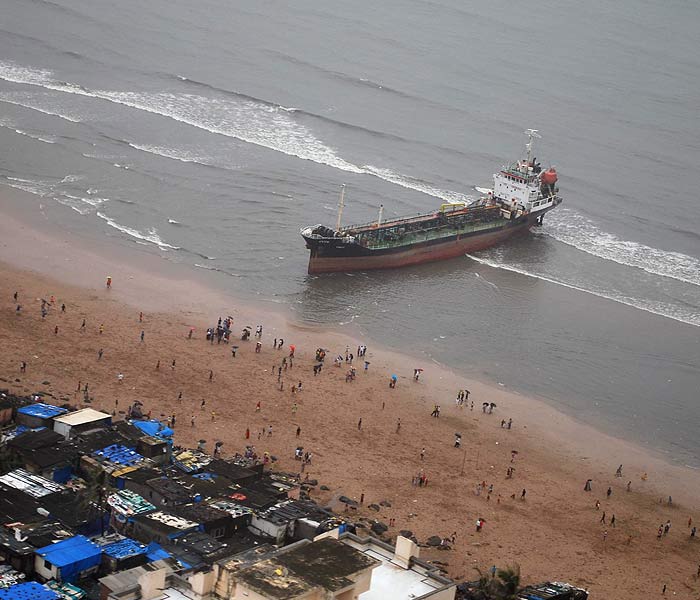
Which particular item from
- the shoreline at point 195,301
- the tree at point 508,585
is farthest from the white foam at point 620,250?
the tree at point 508,585

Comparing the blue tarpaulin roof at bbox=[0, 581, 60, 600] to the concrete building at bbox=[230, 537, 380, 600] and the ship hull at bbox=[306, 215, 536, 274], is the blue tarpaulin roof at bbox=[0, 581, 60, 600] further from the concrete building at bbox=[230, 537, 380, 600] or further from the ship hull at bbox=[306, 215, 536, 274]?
the ship hull at bbox=[306, 215, 536, 274]

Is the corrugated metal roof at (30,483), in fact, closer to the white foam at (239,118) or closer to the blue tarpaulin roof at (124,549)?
the blue tarpaulin roof at (124,549)

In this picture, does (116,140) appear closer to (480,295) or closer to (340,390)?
(480,295)

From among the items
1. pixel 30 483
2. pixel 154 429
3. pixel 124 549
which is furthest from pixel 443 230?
pixel 124 549

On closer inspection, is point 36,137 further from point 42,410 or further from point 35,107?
point 42,410

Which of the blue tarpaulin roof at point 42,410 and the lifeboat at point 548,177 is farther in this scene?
the lifeboat at point 548,177
